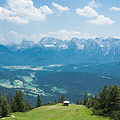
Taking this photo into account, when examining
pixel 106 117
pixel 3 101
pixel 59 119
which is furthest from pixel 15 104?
pixel 106 117

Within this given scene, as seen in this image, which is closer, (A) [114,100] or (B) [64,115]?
(A) [114,100]

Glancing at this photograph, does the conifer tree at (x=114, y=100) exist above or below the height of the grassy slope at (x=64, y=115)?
above

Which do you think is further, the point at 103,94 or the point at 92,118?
the point at 103,94

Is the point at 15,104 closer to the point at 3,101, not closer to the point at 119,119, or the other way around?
the point at 3,101

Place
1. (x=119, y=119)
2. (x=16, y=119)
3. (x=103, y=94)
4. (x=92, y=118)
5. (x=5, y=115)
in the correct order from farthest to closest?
(x=103, y=94) → (x=5, y=115) → (x=16, y=119) → (x=92, y=118) → (x=119, y=119)

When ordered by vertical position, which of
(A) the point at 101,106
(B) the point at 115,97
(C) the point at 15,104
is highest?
(B) the point at 115,97

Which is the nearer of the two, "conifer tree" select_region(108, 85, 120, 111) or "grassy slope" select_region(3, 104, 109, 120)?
"grassy slope" select_region(3, 104, 109, 120)

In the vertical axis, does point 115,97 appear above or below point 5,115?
above

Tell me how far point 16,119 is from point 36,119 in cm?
735

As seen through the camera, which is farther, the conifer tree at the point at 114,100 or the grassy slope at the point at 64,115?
the conifer tree at the point at 114,100

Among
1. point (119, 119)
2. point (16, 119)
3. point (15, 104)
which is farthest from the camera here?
point (15, 104)

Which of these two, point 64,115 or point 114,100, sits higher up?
point 114,100

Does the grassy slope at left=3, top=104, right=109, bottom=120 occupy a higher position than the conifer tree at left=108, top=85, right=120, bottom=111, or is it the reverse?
the conifer tree at left=108, top=85, right=120, bottom=111

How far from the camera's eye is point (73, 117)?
56.0 meters
